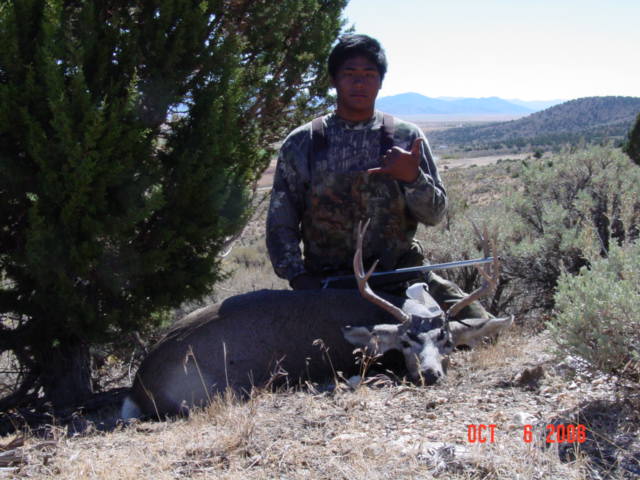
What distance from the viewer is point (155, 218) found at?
211 inches

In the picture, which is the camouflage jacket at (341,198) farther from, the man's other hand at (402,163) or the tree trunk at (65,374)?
the tree trunk at (65,374)

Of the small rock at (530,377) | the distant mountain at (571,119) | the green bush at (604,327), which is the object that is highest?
the distant mountain at (571,119)

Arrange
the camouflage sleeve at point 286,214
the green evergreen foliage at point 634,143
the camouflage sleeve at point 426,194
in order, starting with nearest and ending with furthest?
the camouflage sleeve at point 426,194
the camouflage sleeve at point 286,214
the green evergreen foliage at point 634,143

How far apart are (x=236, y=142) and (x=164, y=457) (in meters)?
3.09

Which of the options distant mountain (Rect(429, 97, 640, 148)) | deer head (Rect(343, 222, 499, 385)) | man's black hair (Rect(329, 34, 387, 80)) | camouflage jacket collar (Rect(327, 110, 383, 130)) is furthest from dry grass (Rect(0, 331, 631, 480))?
distant mountain (Rect(429, 97, 640, 148))

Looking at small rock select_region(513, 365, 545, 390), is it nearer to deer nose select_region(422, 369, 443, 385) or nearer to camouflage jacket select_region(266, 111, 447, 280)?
deer nose select_region(422, 369, 443, 385)

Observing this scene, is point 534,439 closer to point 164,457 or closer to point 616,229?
point 164,457

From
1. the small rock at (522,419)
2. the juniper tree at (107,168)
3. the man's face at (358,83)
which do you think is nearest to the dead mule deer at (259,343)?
the juniper tree at (107,168)

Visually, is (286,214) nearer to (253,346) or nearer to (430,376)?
(253,346)

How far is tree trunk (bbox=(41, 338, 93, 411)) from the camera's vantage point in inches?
215

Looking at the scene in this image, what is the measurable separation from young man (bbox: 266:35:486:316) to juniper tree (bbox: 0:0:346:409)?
706 millimetres

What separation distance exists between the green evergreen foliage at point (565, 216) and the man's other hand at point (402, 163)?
1.70m

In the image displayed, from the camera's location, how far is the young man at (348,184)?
4.78 meters

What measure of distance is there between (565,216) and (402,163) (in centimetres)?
347
